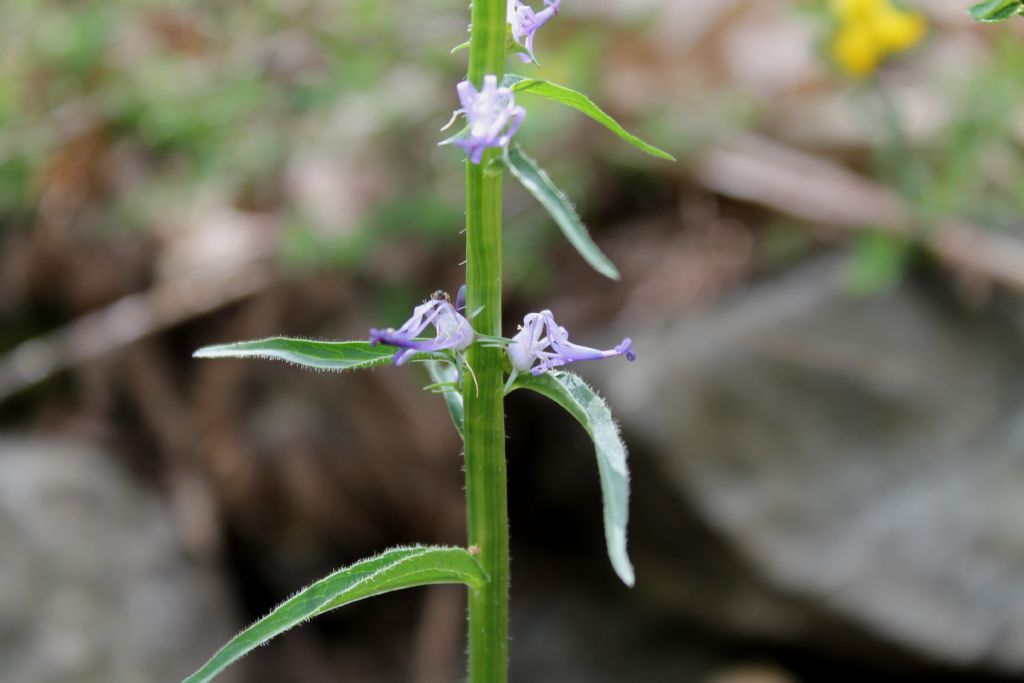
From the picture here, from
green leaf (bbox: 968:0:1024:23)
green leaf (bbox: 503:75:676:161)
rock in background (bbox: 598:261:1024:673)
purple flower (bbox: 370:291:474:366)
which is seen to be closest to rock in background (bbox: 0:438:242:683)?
rock in background (bbox: 598:261:1024:673)

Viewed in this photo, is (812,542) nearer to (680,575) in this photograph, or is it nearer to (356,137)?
(680,575)

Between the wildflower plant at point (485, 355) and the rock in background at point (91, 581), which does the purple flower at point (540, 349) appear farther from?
the rock in background at point (91, 581)

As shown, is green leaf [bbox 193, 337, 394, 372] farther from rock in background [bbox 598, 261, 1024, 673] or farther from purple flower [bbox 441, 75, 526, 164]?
rock in background [bbox 598, 261, 1024, 673]

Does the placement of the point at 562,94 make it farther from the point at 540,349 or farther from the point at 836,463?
the point at 836,463

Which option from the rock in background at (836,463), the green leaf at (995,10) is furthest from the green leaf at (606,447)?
the rock in background at (836,463)

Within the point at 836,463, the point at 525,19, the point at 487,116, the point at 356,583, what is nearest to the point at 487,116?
the point at 487,116
